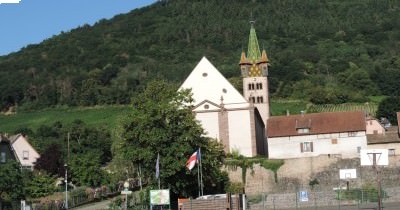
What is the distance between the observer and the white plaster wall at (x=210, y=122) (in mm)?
85188

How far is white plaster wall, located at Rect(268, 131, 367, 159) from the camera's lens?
80.4 metres

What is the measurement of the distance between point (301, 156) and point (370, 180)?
1074 cm

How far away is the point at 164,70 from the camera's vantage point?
654ft

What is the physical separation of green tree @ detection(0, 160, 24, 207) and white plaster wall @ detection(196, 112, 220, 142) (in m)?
25.6

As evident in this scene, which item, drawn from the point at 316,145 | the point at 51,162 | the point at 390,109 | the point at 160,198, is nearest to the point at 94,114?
the point at 390,109

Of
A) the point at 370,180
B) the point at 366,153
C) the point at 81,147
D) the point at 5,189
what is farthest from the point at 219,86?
the point at 366,153

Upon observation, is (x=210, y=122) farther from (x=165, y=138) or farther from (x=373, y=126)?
(x=373, y=126)

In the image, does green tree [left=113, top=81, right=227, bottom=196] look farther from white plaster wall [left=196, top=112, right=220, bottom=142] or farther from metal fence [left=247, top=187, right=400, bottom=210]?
white plaster wall [left=196, top=112, right=220, bottom=142]

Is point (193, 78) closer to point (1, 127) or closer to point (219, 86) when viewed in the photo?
point (219, 86)

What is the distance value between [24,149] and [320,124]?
143ft

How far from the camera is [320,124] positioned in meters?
82.7

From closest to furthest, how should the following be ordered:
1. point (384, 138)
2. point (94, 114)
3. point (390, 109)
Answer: point (384, 138), point (390, 109), point (94, 114)

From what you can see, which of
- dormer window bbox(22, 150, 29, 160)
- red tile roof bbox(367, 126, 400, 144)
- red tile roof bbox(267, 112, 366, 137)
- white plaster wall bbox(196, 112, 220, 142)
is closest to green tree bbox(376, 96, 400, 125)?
red tile roof bbox(367, 126, 400, 144)

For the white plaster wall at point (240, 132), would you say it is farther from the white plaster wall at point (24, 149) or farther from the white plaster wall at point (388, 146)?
the white plaster wall at point (24, 149)
